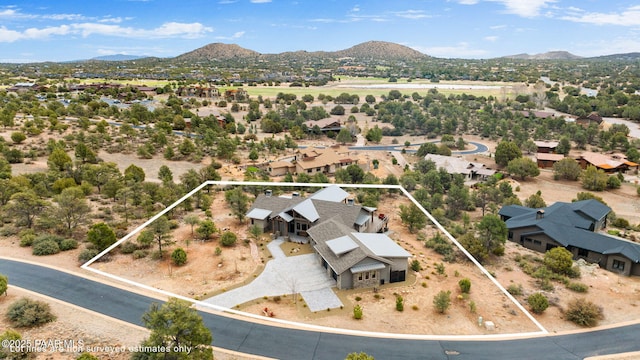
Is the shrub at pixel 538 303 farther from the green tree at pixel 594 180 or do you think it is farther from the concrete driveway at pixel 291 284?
the green tree at pixel 594 180

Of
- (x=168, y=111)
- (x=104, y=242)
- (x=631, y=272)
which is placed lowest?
(x=631, y=272)

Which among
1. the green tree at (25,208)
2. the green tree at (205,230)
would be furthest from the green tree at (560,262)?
the green tree at (25,208)

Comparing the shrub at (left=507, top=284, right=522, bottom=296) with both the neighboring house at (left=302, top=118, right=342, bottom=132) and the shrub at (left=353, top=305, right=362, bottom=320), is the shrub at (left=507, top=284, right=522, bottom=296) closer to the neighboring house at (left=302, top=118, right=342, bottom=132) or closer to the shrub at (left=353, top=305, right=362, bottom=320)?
the shrub at (left=353, top=305, right=362, bottom=320)

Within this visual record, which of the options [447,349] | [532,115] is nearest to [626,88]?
[532,115]

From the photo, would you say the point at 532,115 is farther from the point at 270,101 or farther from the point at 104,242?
the point at 104,242

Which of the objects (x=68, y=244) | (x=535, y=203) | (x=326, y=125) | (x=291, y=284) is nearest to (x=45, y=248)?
(x=68, y=244)

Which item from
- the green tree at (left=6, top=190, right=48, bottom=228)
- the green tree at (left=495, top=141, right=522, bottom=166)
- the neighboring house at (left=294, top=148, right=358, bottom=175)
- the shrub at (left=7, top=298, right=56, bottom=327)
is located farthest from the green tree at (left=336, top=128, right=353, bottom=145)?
the shrub at (left=7, top=298, right=56, bottom=327)
